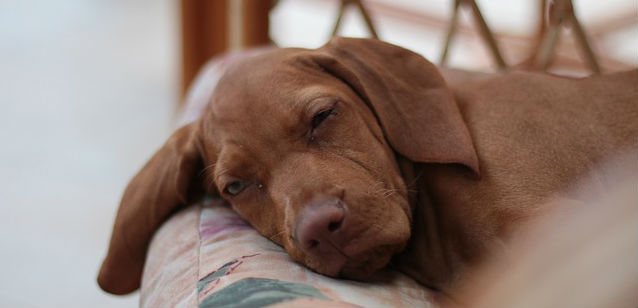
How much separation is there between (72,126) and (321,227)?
15.5ft

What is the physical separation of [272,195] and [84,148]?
3.99 metres

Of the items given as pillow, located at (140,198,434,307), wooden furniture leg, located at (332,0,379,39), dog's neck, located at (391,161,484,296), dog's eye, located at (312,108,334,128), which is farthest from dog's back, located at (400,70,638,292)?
wooden furniture leg, located at (332,0,379,39)

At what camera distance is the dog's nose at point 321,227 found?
Result: 172 cm

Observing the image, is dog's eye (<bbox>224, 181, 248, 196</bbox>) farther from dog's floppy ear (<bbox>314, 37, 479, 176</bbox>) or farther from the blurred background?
the blurred background

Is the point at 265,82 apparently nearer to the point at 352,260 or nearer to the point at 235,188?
the point at 235,188

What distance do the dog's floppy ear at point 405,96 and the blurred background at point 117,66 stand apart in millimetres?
1053

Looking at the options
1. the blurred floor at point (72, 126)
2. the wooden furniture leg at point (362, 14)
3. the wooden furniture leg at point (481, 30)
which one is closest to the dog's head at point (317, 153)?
the wooden furniture leg at point (481, 30)

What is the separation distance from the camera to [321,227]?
5.67ft

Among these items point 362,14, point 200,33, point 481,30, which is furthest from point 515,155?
point 200,33

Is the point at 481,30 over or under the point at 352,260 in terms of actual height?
over

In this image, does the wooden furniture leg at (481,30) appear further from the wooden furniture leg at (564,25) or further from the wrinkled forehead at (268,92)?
the wrinkled forehead at (268,92)

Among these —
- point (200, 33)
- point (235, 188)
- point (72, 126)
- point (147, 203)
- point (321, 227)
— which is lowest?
point (72, 126)

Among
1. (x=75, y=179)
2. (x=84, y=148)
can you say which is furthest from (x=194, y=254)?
(x=84, y=148)

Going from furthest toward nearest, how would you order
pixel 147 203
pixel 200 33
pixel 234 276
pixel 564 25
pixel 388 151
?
pixel 200 33, pixel 564 25, pixel 147 203, pixel 388 151, pixel 234 276
